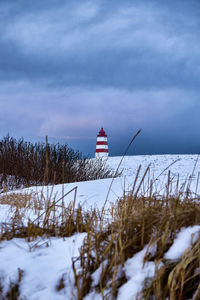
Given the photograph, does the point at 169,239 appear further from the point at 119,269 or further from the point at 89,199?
the point at 89,199

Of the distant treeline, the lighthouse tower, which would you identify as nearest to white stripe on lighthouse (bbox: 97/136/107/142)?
the lighthouse tower

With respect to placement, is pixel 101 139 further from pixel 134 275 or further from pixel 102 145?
pixel 134 275

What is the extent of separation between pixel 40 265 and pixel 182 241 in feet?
2.85

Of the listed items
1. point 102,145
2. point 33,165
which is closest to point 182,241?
point 33,165

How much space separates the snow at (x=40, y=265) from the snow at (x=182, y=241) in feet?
1.94

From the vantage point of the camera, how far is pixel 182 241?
1.73m

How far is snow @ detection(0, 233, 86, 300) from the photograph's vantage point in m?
1.63

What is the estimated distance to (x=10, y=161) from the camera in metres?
11.0

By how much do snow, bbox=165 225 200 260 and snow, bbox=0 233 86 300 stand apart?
0.59 m

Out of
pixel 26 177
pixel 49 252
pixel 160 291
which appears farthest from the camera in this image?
pixel 26 177

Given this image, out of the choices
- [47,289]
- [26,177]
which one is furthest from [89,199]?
[26,177]

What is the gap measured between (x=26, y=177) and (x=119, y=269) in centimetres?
937

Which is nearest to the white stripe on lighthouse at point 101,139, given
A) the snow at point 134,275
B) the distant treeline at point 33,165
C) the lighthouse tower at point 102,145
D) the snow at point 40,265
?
the lighthouse tower at point 102,145

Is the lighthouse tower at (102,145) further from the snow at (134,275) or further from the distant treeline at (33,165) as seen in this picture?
the snow at (134,275)
